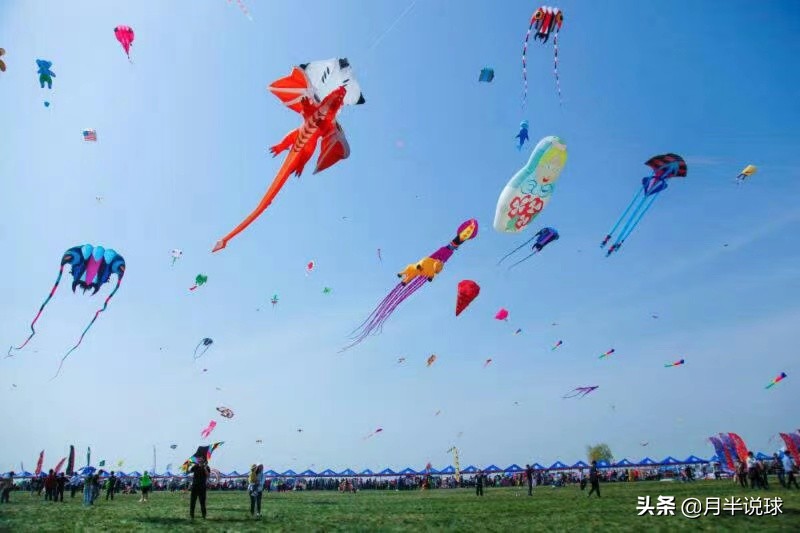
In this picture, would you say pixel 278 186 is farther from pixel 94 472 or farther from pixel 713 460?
pixel 713 460

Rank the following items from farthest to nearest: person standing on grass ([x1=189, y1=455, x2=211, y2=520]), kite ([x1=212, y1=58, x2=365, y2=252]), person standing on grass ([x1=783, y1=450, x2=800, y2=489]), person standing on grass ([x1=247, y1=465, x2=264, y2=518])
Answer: person standing on grass ([x1=783, y1=450, x2=800, y2=489]), person standing on grass ([x1=247, y1=465, x2=264, y2=518]), person standing on grass ([x1=189, y1=455, x2=211, y2=520]), kite ([x1=212, y1=58, x2=365, y2=252])

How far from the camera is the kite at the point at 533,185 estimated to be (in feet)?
55.8

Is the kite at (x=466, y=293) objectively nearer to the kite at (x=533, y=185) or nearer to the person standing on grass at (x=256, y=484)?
the kite at (x=533, y=185)

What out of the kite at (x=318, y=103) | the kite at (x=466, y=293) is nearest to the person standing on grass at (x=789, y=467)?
the kite at (x=466, y=293)

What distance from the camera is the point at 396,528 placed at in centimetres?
1105

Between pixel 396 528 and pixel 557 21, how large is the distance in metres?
14.9

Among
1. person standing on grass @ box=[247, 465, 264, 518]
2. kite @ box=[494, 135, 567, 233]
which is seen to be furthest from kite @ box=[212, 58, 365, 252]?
person standing on grass @ box=[247, 465, 264, 518]

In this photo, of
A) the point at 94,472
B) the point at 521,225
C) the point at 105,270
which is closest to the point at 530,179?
the point at 521,225

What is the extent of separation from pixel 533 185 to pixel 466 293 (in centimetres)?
696

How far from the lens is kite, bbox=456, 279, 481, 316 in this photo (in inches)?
891

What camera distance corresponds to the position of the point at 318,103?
40.5 ft

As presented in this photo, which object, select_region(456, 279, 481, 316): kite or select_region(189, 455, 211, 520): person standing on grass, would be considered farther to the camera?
select_region(456, 279, 481, 316): kite

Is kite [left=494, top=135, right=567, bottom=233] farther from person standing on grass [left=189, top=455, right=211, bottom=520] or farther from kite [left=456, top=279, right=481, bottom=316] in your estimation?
person standing on grass [left=189, top=455, right=211, bottom=520]

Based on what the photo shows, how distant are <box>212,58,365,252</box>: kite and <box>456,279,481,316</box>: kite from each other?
1144 centimetres
